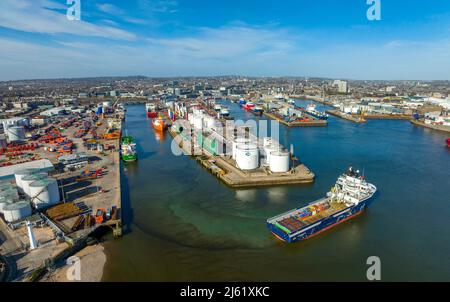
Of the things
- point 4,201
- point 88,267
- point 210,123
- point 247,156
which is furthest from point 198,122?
point 88,267

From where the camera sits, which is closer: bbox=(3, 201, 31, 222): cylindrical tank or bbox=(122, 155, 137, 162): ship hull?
bbox=(3, 201, 31, 222): cylindrical tank

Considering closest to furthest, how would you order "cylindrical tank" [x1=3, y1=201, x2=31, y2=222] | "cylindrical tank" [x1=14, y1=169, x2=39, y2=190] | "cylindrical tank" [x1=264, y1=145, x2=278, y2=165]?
"cylindrical tank" [x1=3, y1=201, x2=31, y2=222] < "cylindrical tank" [x1=14, y1=169, x2=39, y2=190] < "cylindrical tank" [x1=264, y1=145, x2=278, y2=165]

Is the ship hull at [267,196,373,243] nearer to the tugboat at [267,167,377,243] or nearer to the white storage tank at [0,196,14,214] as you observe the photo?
the tugboat at [267,167,377,243]

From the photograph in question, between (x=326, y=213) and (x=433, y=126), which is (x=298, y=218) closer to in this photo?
(x=326, y=213)

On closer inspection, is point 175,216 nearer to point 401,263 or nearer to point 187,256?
point 187,256

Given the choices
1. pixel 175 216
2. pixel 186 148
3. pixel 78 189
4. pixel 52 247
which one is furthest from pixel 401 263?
pixel 186 148

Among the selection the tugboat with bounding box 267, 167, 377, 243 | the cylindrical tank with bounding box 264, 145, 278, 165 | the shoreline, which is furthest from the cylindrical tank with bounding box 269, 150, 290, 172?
the shoreline

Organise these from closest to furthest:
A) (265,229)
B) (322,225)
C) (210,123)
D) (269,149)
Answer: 1. (322,225)
2. (265,229)
3. (269,149)
4. (210,123)
